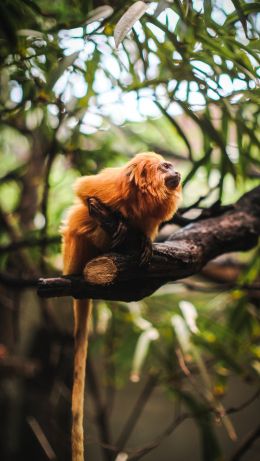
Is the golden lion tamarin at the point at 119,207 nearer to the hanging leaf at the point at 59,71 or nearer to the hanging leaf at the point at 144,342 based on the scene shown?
the hanging leaf at the point at 59,71

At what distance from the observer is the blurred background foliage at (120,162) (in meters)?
1.23

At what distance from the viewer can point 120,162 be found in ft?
8.47

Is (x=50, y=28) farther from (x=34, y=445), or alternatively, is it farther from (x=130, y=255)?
(x=34, y=445)

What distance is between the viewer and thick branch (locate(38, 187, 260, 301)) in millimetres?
1009

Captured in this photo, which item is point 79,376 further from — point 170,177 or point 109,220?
point 170,177

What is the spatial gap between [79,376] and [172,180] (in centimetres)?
71

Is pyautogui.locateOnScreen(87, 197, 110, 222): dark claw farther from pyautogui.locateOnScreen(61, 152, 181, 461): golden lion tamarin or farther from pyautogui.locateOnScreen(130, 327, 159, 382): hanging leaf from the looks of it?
pyautogui.locateOnScreen(130, 327, 159, 382): hanging leaf

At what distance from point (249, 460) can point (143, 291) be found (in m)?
2.46

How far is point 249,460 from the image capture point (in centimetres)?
294

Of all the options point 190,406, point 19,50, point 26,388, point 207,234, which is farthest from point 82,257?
point 26,388

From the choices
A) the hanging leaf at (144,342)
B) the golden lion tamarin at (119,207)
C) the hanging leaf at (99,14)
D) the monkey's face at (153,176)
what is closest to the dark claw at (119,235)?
the golden lion tamarin at (119,207)

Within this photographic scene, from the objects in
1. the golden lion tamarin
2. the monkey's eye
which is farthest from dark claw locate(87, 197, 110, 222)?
the monkey's eye

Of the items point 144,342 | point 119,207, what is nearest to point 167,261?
point 119,207

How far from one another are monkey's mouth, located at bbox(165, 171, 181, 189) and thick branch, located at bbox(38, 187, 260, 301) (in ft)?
0.58
